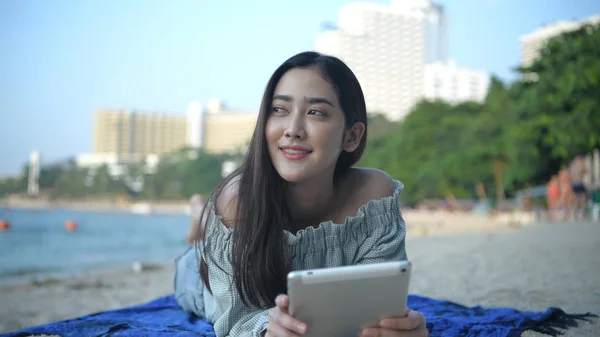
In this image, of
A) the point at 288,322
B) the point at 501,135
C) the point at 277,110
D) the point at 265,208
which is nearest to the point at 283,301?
the point at 288,322

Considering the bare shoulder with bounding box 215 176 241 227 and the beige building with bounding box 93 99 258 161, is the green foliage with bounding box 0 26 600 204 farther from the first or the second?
the beige building with bounding box 93 99 258 161

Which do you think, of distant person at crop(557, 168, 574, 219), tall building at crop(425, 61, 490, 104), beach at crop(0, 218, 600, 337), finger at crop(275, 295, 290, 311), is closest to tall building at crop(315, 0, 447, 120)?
tall building at crop(425, 61, 490, 104)

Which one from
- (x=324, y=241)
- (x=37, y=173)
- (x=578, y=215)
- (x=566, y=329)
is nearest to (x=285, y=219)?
(x=324, y=241)

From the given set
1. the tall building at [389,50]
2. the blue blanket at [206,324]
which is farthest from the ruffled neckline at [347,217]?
the tall building at [389,50]

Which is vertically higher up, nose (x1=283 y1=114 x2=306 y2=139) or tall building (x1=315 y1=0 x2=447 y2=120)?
tall building (x1=315 y1=0 x2=447 y2=120)

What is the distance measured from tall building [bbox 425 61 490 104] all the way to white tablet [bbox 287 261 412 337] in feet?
337

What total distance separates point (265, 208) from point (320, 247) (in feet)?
0.99

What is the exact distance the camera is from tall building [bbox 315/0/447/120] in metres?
A: 100

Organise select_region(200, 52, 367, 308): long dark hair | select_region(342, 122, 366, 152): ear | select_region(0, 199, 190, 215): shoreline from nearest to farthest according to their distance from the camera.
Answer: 1. select_region(200, 52, 367, 308): long dark hair
2. select_region(342, 122, 366, 152): ear
3. select_region(0, 199, 190, 215): shoreline

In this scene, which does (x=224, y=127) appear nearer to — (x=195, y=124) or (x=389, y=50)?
(x=195, y=124)

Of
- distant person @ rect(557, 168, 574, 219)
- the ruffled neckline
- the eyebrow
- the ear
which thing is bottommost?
distant person @ rect(557, 168, 574, 219)

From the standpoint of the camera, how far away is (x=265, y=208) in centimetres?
194

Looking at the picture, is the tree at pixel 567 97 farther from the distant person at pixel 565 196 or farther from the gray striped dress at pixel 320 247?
the gray striped dress at pixel 320 247

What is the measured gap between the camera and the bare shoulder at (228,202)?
2.06 meters
